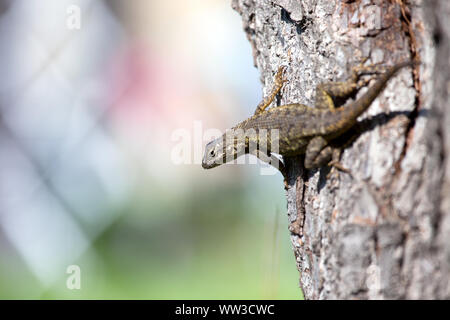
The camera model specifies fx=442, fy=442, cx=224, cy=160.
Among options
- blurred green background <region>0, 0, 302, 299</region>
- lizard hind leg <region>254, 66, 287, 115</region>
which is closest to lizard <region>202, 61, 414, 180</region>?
lizard hind leg <region>254, 66, 287, 115</region>

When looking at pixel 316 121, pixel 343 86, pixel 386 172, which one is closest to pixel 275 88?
pixel 316 121

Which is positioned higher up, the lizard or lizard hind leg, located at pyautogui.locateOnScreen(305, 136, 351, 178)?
the lizard

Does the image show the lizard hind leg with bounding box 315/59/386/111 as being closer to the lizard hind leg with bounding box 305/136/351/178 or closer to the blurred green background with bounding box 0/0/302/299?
the lizard hind leg with bounding box 305/136/351/178

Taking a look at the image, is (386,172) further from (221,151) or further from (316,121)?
(221,151)

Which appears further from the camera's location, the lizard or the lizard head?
the lizard head

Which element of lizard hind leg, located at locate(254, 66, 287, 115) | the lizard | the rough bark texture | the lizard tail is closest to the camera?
the rough bark texture

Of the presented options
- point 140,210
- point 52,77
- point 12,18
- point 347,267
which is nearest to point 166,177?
point 140,210
